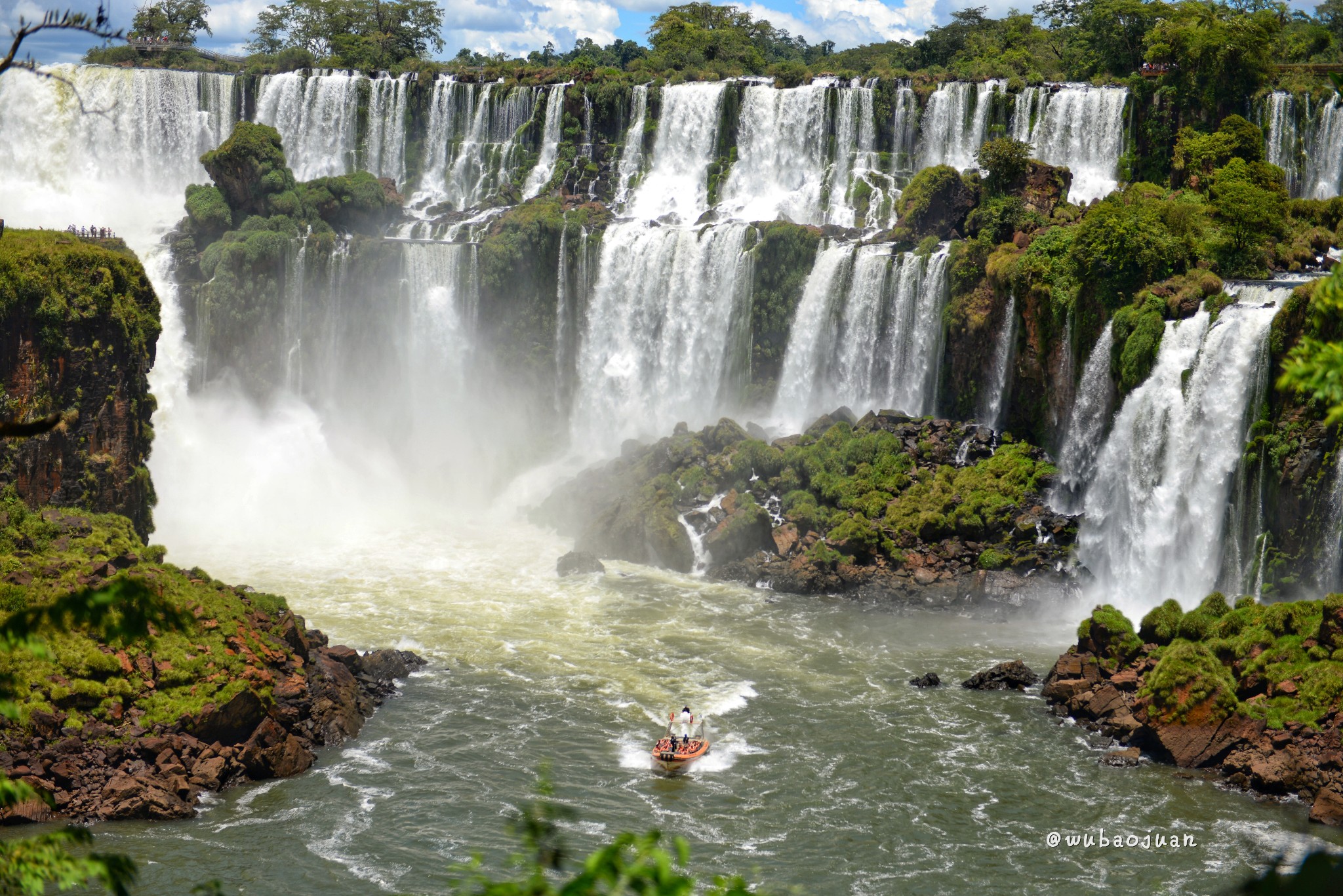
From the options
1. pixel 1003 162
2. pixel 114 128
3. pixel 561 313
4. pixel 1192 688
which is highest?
pixel 1003 162

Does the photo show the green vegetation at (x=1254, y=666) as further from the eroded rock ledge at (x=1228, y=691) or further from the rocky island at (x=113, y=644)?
the rocky island at (x=113, y=644)

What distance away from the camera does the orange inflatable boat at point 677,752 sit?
958 inches

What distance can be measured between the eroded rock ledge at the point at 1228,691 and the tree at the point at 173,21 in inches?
2689

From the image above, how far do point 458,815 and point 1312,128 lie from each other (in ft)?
130

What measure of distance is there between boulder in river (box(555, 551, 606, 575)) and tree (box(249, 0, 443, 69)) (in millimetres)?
47258

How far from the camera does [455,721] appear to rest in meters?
26.7

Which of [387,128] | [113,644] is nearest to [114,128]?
[387,128]

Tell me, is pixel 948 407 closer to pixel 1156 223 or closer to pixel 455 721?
pixel 1156 223

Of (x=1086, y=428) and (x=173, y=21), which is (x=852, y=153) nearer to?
(x=1086, y=428)

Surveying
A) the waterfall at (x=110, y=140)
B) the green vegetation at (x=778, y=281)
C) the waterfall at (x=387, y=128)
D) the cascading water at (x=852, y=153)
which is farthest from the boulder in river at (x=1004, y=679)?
the waterfall at (x=110, y=140)

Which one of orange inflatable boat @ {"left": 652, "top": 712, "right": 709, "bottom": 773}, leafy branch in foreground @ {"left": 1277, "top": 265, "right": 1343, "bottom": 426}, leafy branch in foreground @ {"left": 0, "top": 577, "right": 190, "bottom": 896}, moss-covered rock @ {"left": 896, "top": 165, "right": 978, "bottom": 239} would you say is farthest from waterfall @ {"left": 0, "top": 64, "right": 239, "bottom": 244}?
leafy branch in foreground @ {"left": 1277, "top": 265, "right": 1343, "bottom": 426}

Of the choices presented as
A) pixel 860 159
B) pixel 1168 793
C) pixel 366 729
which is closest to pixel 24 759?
pixel 366 729

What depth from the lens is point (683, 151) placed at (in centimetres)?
5781

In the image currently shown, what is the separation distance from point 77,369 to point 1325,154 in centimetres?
4126
